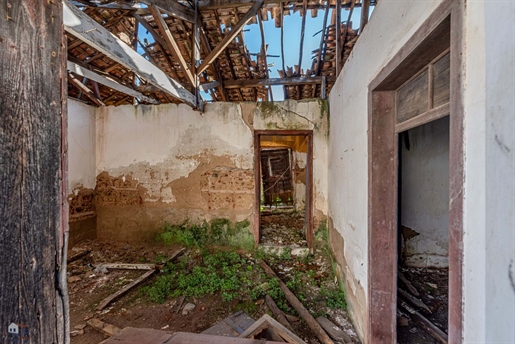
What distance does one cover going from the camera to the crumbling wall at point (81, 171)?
12.2 feet

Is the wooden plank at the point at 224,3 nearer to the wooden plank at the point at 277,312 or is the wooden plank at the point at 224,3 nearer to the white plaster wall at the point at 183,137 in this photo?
the white plaster wall at the point at 183,137

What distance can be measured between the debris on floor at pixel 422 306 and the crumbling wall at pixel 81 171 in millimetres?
5025

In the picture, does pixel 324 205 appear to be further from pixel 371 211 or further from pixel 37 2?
pixel 37 2

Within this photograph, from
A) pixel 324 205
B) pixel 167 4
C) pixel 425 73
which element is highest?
pixel 167 4

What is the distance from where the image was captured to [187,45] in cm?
386

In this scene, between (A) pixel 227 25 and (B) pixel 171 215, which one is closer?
(A) pixel 227 25

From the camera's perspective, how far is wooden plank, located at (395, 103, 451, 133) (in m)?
1.14

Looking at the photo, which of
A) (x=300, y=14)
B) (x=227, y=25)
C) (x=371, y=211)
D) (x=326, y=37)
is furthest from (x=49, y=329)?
(x=326, y=37)

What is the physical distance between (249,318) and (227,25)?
4302mm

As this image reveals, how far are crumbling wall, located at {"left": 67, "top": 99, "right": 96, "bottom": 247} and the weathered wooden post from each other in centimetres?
401

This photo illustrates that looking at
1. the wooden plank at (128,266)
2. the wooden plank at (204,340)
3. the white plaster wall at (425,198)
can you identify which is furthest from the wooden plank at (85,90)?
the white plaster wall at (425,198)

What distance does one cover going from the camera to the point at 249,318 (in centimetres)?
226

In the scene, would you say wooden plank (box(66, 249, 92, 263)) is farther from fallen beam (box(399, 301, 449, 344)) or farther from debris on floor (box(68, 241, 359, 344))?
fallen beam (box(399, 301, 449, 344))
